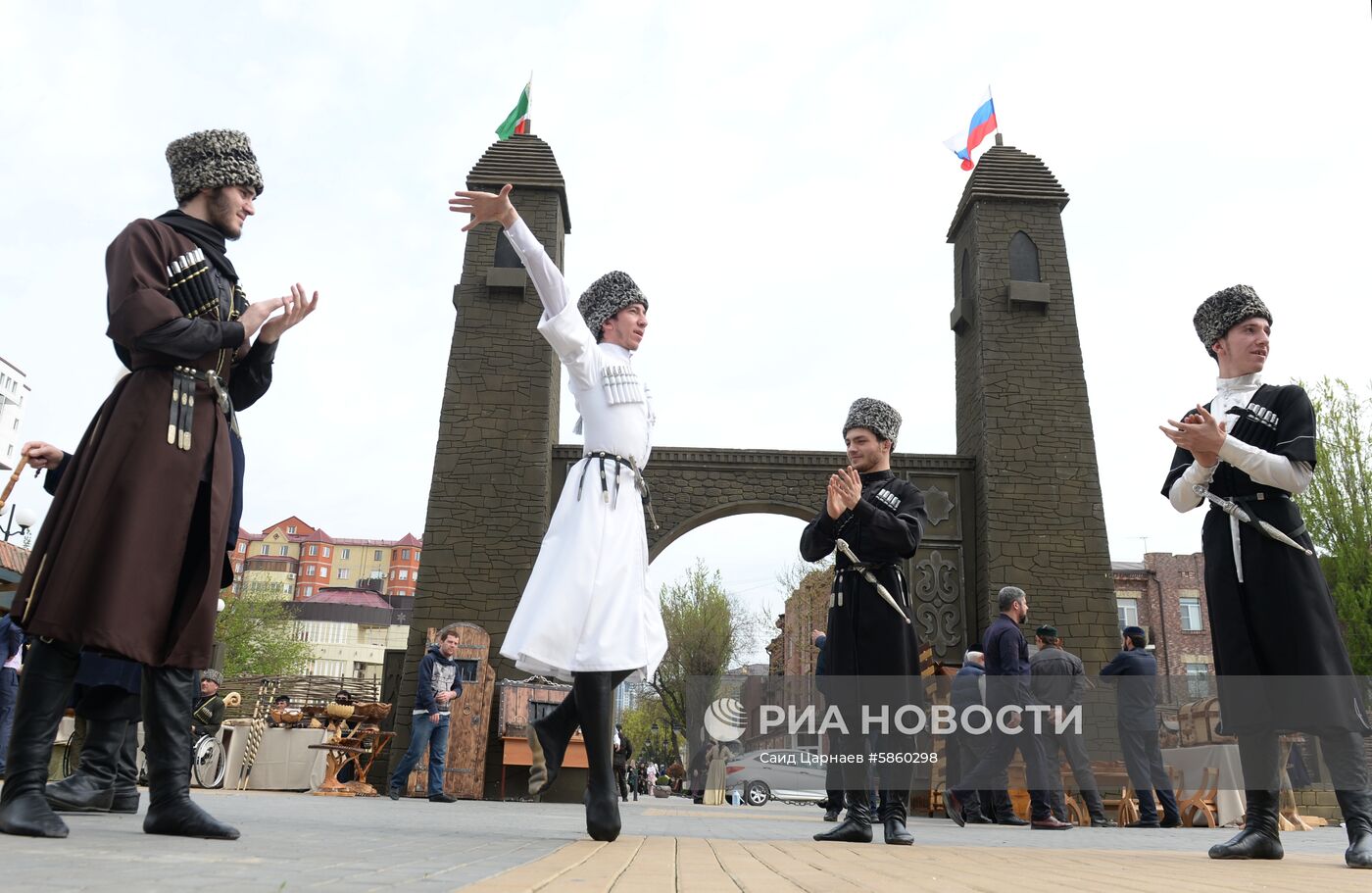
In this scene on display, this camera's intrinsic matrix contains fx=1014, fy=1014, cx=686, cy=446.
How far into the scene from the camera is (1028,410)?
15219mm

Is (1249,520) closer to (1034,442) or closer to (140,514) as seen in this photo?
(140,514)

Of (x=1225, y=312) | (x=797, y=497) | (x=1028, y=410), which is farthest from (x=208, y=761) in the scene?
(x=1225, y=312)

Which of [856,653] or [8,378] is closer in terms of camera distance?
[856,653]

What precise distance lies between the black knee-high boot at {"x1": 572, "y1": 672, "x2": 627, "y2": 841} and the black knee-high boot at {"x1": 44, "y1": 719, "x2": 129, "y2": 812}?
6.78 feet

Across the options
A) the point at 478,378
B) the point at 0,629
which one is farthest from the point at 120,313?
the point at 478,378

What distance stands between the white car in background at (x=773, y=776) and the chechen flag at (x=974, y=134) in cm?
1212

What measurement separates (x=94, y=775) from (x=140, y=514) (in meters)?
2.06

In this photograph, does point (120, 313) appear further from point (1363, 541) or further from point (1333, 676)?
point (1363, 541)

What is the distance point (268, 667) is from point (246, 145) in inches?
2223

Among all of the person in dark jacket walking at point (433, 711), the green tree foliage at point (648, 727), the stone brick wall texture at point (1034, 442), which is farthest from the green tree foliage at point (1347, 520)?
the green tree foliage at point (648, 727)

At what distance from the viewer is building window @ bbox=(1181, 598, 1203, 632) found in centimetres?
4028

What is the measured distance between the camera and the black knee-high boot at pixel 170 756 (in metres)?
2.72

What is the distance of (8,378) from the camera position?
78.5 m

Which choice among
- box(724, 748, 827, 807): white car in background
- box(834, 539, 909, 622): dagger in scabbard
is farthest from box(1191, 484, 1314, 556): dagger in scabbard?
box(724, 748, 827, 807): white car in background
